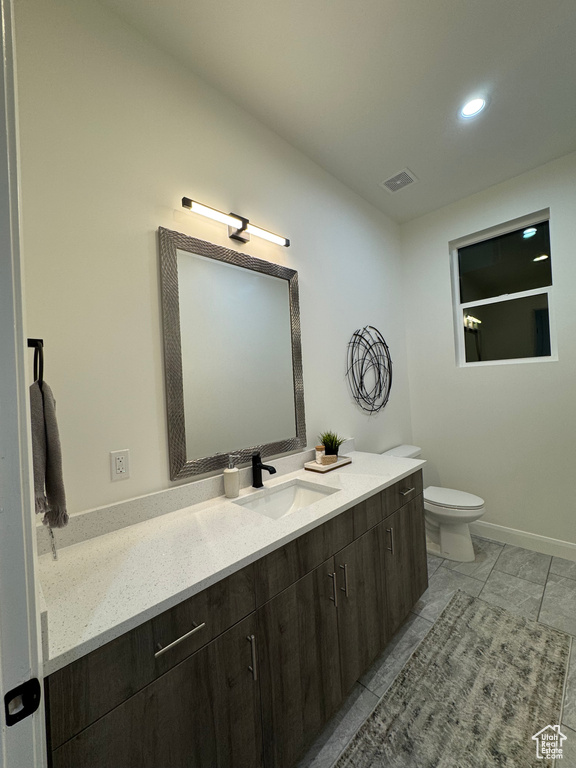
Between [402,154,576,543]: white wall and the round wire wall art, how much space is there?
0.53m

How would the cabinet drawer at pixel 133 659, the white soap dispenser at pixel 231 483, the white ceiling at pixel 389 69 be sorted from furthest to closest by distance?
the white soap dispenser at pixel 231 483 → the white ceiling at pixel 389 69 → the cabinet drawer at pixel 133 659

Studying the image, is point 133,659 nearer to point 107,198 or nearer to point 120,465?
point 120,465

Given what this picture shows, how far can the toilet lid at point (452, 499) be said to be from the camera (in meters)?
2.19

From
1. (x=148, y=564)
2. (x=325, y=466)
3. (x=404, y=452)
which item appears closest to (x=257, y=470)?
(x=325, y=466)

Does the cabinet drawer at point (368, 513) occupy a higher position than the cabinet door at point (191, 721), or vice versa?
the cabinet drawer at point (368, 513)

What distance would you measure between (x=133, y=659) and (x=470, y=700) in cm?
148

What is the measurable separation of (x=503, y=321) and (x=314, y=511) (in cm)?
245

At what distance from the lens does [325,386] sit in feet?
6.85

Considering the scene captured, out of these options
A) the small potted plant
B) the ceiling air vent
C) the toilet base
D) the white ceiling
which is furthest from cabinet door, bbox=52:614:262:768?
the ceiling air vent

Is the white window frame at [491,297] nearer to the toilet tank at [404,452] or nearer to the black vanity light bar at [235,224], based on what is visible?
the toilet tank at [404,452]

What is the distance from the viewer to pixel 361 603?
4.39 feet

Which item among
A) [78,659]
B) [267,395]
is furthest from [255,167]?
[78,659]

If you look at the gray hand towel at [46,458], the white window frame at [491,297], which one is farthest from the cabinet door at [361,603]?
the white window frame at [491,297]

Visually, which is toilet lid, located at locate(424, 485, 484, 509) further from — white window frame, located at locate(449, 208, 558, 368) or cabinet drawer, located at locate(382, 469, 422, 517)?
white window frame, located at locate(449, 208, 558, 368)
